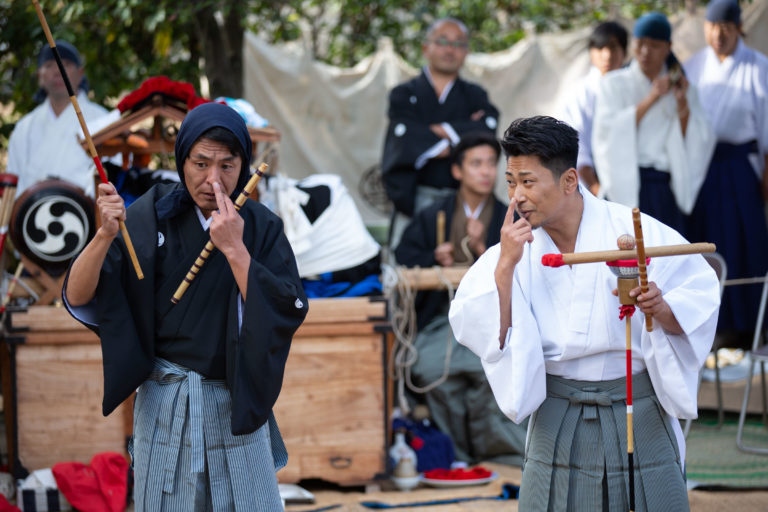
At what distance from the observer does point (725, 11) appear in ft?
20.8

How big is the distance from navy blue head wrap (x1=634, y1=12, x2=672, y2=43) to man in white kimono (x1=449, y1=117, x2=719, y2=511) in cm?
344

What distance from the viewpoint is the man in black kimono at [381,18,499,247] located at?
20.4 ft

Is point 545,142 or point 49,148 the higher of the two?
point 49,148

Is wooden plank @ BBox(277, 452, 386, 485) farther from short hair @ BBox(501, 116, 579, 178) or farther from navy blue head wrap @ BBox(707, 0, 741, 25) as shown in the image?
navy blue head wrap @ BBox(707, 0, 741, 25)

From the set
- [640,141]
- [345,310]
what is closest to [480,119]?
[640,141]

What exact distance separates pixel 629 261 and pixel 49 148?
4175 millimetres

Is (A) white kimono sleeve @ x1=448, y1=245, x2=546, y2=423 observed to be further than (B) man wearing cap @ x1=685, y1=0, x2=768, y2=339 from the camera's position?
No

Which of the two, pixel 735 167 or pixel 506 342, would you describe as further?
pixel 735 167

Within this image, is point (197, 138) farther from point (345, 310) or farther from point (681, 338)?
point (345, 310)

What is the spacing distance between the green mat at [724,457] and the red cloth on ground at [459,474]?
41.7 inches

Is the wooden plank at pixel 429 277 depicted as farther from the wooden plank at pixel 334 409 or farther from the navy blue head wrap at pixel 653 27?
the navy blue head wrap at pixel 653 27

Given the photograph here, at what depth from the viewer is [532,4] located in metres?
8.96

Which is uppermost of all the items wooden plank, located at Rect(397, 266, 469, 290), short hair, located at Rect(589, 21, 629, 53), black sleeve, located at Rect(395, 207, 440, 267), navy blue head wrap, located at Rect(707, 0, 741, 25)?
navy blue head wrap, located at Rect(707, 0, 741, 25)

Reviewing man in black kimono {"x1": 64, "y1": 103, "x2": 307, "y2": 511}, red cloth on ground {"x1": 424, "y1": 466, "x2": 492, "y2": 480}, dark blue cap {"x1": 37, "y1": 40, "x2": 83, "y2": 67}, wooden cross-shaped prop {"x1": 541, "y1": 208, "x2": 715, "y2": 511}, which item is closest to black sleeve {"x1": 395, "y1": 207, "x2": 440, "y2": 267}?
red cloth on ground {"x1": 424, "y1": 466, "x2": 492, "y2": 480}
